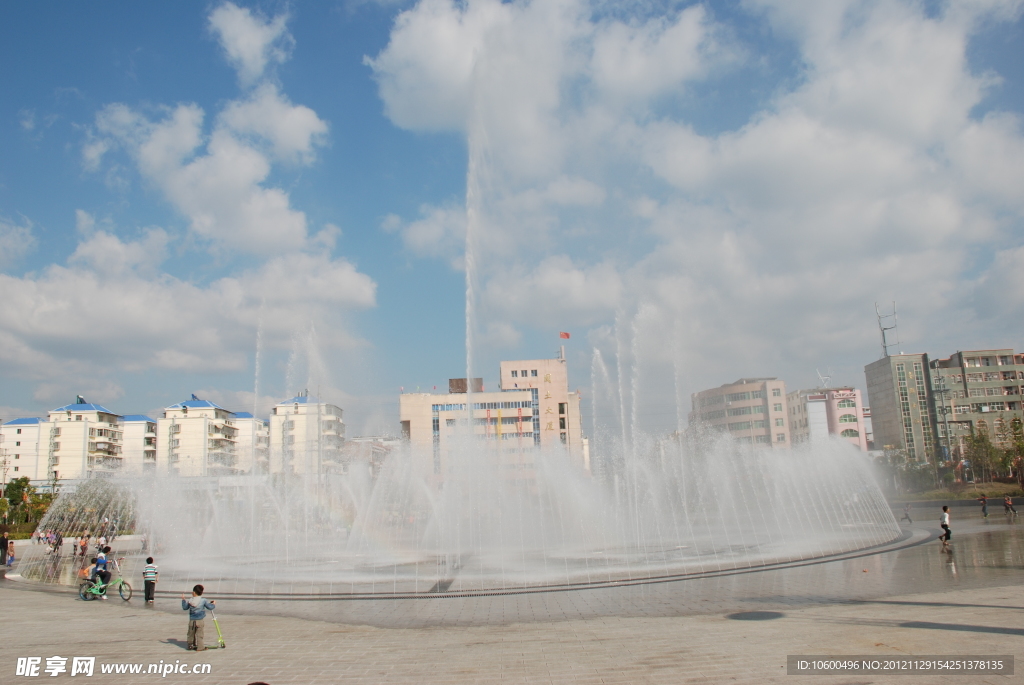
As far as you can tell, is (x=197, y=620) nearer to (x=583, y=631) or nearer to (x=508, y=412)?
(x=583, y=631)

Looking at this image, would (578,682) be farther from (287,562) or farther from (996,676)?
(287,562)

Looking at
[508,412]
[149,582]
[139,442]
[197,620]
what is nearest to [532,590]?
[197,620]

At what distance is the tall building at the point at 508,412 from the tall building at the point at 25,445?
52.4 meters

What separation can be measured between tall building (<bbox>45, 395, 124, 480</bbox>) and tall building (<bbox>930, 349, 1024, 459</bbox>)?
121 m

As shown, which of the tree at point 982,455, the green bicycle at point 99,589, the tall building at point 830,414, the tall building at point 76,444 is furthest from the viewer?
the tall building at point 830,414

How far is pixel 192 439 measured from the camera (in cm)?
9006

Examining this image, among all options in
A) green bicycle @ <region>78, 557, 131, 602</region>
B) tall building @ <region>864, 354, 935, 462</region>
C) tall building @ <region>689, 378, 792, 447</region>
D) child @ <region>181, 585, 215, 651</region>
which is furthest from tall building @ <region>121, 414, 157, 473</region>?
tall building @ <region>864, 354, 935, 462</region>

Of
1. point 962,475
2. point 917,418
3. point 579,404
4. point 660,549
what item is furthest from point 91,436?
point 917,418

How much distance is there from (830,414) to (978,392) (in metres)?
24.7

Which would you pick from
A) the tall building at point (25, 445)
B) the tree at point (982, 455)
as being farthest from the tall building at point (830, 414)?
the tall building at point (25, 445)

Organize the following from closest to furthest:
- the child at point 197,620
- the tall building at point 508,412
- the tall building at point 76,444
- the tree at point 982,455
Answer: the child at point 197,620 → the tree at point 982,455 → the tall building at point 508,412 → the tall building at point 76,444

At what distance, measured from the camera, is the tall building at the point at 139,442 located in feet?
300

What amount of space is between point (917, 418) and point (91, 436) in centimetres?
12614

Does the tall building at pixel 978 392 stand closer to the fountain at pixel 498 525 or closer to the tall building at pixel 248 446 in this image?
the fountain at pixel 498 525
